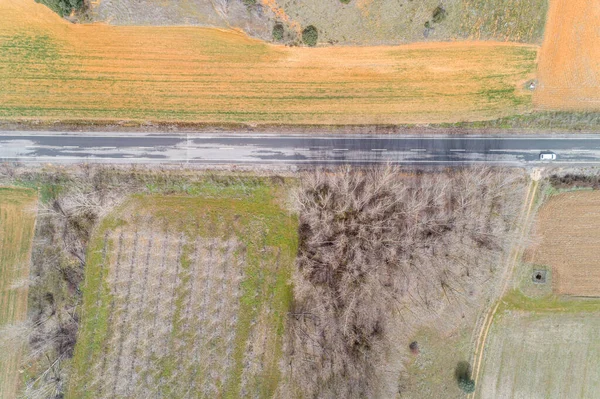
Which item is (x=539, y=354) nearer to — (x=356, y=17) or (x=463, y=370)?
(x=463, y=370)

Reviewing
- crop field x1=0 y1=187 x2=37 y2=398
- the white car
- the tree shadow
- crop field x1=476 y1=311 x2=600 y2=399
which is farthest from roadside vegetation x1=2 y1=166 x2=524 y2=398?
crop field x1=476 y1=311 x2=600 y2=399

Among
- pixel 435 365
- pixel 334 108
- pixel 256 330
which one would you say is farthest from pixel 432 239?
pixel 256 330

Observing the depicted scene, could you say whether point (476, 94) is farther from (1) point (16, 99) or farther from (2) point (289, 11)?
(1) point (16, 99)

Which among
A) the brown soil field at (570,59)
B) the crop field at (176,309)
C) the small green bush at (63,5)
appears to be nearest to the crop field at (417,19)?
the brown soil field at (570,59)

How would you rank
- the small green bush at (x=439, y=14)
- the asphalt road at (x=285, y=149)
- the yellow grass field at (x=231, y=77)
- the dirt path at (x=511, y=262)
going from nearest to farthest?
the small green bush at (x=439, y=14), the yellow grass field at (x=231, y=77), the asphalt road at (x=285, y=149), the dirt path at (x=511, y=262)

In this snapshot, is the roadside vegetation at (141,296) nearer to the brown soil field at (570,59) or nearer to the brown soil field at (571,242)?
the brown soil field at (571,242)

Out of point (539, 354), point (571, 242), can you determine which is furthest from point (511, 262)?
point (539, 354)
